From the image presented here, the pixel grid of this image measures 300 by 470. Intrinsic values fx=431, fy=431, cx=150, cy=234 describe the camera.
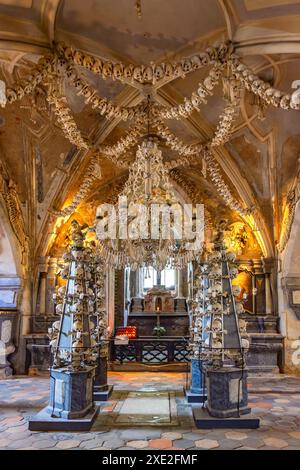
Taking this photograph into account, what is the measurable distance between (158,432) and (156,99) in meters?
4.76

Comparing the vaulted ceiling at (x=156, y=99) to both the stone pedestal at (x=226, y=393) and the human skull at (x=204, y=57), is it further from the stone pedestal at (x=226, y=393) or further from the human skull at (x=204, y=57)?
the stone pedestal at (x=226, y=393)

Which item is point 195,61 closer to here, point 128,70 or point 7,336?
point 128,70

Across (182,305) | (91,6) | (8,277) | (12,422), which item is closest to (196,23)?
(91,6)

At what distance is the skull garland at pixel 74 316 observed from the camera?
16.9ft

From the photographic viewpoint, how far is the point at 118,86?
682 centimetres

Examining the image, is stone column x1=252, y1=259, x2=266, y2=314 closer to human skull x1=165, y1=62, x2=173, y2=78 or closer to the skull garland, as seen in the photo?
the skull garland

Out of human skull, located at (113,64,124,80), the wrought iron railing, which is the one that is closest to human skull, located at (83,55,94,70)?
human skull, located at (113,64,124,80)

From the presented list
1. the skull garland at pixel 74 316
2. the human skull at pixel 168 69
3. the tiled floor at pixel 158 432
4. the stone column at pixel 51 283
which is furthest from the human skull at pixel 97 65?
the stone column at pixel 51 283

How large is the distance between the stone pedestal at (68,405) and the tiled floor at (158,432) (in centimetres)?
12

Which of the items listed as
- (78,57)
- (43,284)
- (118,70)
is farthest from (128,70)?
(43,284)

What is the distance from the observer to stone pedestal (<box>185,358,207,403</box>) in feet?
19.7

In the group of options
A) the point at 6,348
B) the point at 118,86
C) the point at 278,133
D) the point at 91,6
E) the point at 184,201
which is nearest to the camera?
the point at 91,6

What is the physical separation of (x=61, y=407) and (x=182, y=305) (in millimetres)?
7814
